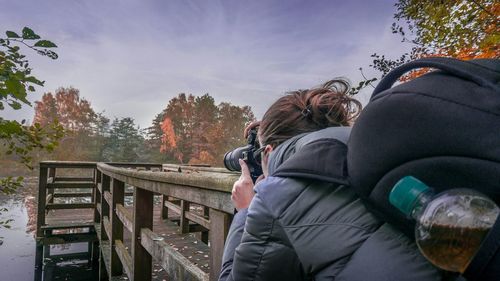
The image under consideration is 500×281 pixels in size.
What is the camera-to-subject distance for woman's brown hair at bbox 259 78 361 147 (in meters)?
0.91

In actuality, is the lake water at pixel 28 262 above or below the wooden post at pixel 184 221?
below

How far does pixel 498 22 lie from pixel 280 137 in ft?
15.5

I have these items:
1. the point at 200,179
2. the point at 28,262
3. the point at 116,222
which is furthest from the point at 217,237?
the point at 28,262

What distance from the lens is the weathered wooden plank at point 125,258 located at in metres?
2.54

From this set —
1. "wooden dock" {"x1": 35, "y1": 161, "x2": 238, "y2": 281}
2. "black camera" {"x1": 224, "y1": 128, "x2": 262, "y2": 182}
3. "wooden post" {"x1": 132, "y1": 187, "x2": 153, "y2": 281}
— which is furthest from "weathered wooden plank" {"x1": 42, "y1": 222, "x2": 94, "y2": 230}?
"black camera" {"x1": 224, "y1": 128, "x2": 262, "y2": 182}

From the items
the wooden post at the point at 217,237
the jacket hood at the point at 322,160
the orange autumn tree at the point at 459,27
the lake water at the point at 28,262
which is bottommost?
the lake water at the point at 28,262

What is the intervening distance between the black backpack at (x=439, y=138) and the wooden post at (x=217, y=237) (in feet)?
2.14

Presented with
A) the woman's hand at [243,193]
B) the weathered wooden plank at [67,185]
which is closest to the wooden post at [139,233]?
the woman's hand at [243,193]

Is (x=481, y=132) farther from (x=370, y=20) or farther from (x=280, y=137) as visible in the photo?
(x=370, y=20)

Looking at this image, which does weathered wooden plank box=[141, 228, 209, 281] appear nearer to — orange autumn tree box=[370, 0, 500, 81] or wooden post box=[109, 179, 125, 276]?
wooden post box=[109, 179, 125, 276]

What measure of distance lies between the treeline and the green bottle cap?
25597 mm

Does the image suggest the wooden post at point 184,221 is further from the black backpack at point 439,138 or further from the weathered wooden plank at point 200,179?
the black backpack at point 439,138

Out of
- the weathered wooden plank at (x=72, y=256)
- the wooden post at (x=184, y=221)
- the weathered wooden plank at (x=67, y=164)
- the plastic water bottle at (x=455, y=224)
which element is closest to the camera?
the plastic water bottle at (x=455, y=224)

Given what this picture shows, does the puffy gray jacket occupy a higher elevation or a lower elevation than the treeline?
lower
